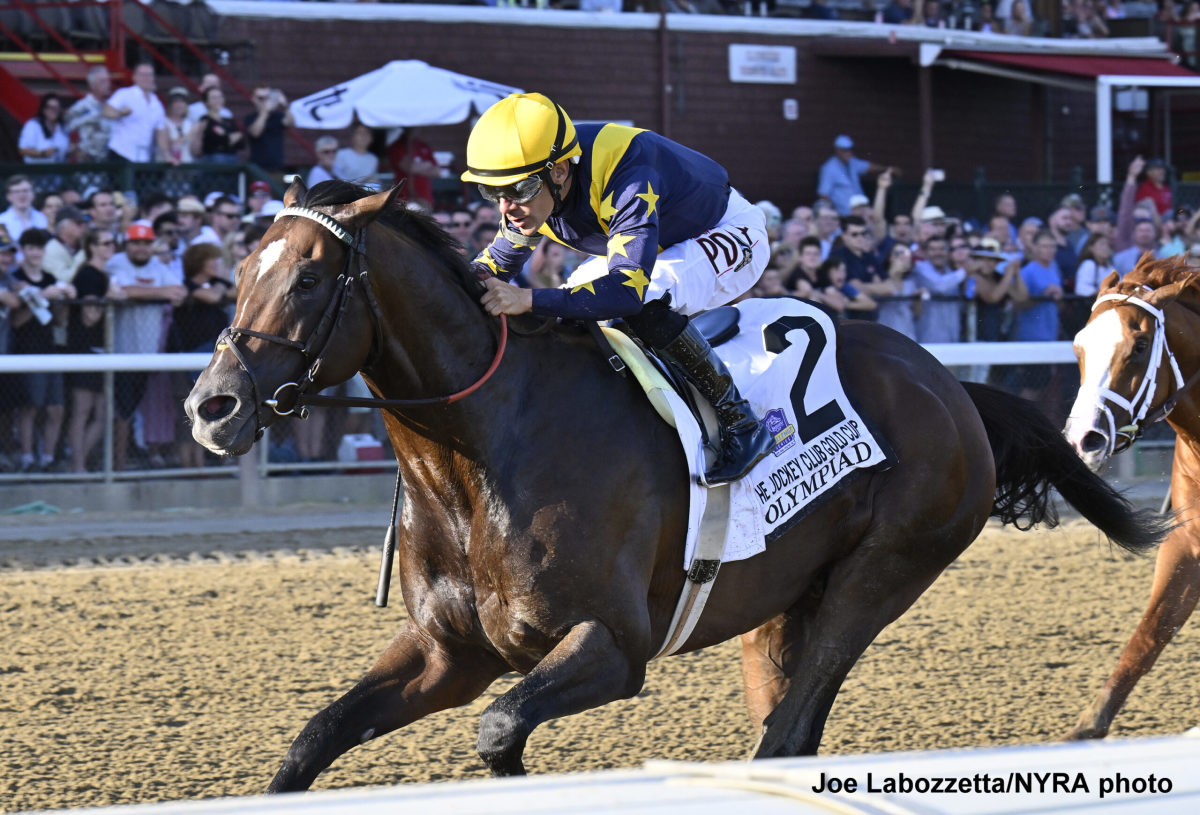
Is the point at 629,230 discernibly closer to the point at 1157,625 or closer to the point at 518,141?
the point at 518,141

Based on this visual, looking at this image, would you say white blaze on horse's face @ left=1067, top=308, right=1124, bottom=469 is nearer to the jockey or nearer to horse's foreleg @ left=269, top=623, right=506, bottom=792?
the jockey

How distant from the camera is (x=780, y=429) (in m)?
3.72

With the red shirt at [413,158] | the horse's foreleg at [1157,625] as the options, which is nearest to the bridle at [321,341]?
the horse's foreleg at [1157,625]

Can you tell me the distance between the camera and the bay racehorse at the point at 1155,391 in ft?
14.7

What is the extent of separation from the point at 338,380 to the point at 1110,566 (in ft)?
16.2

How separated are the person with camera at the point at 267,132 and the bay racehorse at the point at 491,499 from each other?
7.81 meters

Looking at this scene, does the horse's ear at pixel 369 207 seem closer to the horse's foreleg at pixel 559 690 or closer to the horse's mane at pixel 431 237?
the horse's mane at pixel 431 237

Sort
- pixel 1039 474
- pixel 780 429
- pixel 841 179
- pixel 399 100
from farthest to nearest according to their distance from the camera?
pixel 841 179 → pixel 399 100 → pixel 1039 474 → pixel 780 429

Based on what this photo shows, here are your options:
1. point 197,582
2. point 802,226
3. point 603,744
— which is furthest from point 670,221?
point 802,226

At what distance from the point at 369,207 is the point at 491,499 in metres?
0.68

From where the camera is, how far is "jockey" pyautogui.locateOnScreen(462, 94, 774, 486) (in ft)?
10.9

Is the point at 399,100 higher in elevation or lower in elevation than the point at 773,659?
higher

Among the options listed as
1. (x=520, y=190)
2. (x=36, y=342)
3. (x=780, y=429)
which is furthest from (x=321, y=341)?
(x=36, y=342)

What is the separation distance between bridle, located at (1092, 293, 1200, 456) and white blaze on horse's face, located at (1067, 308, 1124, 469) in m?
0.02
